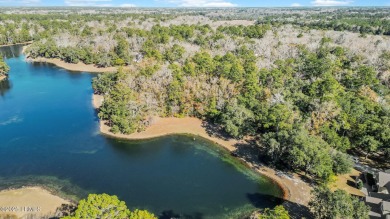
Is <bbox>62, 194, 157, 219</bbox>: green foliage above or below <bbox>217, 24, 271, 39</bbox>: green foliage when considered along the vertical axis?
below

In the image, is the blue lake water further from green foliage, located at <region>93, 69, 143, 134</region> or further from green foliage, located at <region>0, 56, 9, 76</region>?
green foliage, located at <region>0, 56, 9, 76</region>

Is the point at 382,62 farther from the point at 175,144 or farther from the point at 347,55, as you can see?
the point at 175,144

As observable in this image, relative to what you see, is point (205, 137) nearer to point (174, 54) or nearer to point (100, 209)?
point (100, 209)

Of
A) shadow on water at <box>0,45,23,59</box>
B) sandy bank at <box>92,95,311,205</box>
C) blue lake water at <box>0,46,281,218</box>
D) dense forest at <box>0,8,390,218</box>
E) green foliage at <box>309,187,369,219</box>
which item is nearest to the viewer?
green foliage at <box>309,187,369,219</box>

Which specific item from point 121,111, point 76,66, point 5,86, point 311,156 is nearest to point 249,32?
point 76,66

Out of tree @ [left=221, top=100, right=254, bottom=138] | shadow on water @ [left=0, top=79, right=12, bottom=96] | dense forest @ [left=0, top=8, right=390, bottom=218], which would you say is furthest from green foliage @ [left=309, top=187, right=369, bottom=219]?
shadow on water @ [left=0, top=79, right=12, bottom=96]

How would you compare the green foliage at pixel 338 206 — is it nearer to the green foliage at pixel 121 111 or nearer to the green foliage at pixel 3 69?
the green foliage at pixel 121 111

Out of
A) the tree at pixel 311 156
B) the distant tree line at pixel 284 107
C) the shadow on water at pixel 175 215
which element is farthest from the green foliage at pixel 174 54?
the shadow on water at pixel 175 215
